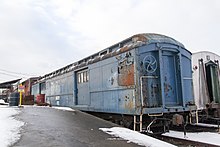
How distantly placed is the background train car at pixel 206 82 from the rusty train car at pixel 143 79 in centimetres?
187

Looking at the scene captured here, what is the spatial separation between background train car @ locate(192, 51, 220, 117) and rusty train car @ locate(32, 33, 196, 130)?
187 cm

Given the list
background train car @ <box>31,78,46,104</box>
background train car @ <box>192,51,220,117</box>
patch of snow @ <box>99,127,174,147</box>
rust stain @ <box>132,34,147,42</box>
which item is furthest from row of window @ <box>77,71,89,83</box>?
background train car @ <box>31,78,46,104</box>

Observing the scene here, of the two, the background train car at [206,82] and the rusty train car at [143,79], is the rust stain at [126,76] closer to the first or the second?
the rusty train car at [143,79]

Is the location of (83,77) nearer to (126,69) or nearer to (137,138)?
Answer: (126,69)

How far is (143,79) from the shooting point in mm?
7645

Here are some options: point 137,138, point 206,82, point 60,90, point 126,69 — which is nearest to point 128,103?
point 126,69

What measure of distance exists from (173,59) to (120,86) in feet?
7.71

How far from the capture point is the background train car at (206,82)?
10.8 meters

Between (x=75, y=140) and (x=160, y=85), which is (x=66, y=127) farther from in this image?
(x=160, y=85)

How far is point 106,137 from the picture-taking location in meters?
5.45

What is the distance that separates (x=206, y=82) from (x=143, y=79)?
5294mm

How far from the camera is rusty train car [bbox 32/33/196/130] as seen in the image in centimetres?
760

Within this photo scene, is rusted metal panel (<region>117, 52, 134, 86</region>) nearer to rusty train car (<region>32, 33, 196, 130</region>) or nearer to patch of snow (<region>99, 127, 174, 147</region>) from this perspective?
rusty train car (<region>32, 33, 196, 130</region>)

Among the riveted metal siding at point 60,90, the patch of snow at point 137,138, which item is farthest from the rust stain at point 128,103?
the riveted metal siding at point 60,90
